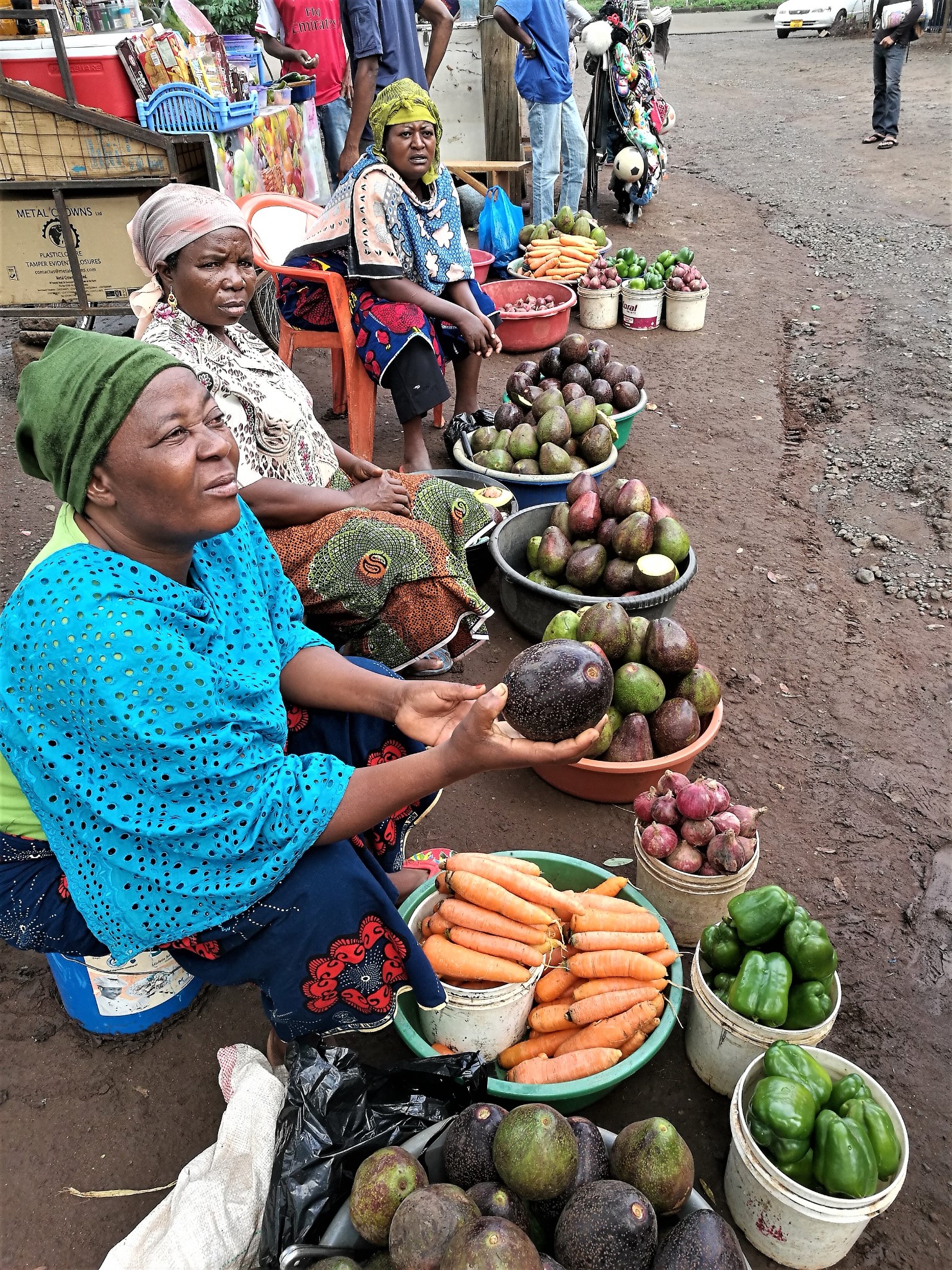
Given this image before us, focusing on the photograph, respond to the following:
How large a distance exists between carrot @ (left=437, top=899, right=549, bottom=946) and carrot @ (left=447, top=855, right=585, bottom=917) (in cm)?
8

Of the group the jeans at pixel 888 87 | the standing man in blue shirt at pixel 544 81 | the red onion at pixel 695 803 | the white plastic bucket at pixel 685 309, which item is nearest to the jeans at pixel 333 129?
the standing man in blue shirt at pixel 544 81

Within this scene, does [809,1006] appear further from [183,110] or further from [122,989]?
[183,110]

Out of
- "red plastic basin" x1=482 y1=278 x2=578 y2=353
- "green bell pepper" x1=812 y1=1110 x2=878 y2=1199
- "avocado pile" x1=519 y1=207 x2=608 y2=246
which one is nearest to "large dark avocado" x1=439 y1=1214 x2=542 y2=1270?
"green bell pepper" x1=812 y1=1110 x2=878 y2=1199

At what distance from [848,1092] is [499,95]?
10098 millimetres

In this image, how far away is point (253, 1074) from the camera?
74.7 inches

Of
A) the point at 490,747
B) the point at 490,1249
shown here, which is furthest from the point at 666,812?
the point at 490,1249

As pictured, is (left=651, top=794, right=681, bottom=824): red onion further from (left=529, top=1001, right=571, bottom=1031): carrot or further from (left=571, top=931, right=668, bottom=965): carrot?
(left=529, top=1001, right=571, bottom=1031): carrot

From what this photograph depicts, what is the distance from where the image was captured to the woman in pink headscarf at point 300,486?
2746mm

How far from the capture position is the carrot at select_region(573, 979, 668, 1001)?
7.27ft

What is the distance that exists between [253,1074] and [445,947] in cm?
54

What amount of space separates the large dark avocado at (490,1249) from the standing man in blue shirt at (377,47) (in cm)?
693

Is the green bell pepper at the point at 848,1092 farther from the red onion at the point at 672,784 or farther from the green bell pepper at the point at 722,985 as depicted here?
the red onion at the point at 672,784

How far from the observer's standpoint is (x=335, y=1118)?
1796 millimetres

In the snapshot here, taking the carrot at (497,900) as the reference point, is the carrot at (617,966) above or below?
below
